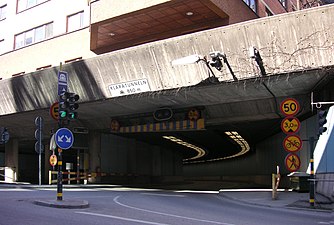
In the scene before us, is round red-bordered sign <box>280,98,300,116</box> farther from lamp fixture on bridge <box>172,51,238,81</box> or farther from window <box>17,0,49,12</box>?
window <box>17,0,49,12</box>

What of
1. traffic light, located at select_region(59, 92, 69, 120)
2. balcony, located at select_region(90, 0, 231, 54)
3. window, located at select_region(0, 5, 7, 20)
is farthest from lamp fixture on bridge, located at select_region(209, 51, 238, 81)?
window, located at select_region(0, 5, 7, 20)

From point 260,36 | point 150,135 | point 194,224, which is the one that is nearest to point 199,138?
point 150,135

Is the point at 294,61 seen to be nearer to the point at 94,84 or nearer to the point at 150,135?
the point at 94,84

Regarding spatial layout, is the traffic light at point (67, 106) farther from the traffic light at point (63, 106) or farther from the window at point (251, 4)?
the window at point (251, 4)

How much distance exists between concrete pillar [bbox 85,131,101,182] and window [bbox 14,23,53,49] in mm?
8943

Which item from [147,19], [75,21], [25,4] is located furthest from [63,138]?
[25,4]

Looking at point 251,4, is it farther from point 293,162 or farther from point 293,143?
point 293,162

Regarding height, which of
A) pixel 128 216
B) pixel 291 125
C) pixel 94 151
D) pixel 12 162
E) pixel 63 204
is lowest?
pixel 128 216

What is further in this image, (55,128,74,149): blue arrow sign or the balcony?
the balcony

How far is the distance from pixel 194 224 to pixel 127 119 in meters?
17.4

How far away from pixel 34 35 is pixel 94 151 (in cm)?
1138

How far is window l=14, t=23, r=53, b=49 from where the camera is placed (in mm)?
33625

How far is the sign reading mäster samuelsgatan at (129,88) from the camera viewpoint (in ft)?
70.0

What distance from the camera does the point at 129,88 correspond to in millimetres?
21859
